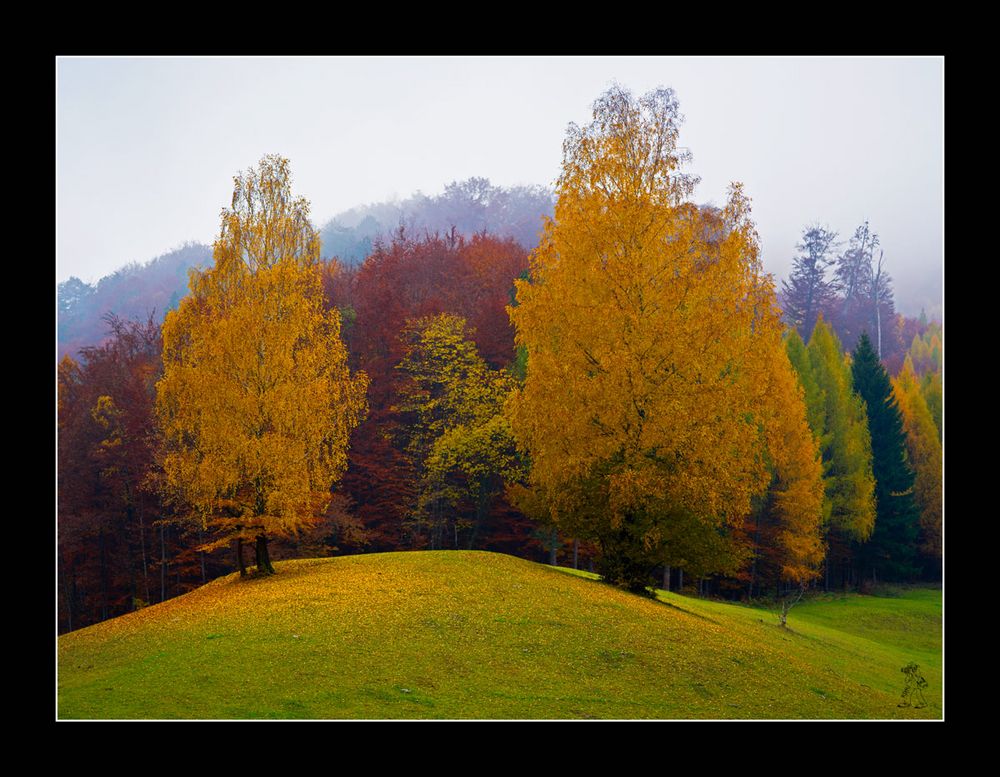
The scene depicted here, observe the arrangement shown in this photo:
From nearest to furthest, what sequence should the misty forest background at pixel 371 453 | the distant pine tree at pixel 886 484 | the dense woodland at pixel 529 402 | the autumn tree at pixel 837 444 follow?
the dense woodland at pixel 529 402
the misty forest background at pixel 371 453
the autumn tree at pixel 837 444
the distant pine tree at pixel 886 484

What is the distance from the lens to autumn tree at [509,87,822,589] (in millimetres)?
16250

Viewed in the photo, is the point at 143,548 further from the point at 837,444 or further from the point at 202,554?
the point at 837,444

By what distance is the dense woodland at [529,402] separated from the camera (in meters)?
16.7

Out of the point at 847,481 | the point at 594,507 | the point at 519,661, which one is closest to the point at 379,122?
the point at 594,507

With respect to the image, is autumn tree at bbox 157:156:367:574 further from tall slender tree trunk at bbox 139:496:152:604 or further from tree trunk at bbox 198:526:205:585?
tall slender tree trunk at bbox 139:496:152:604

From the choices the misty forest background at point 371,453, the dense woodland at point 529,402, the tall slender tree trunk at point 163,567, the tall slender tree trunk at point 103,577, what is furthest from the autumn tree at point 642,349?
the tall slender tree trunk at point 103,577

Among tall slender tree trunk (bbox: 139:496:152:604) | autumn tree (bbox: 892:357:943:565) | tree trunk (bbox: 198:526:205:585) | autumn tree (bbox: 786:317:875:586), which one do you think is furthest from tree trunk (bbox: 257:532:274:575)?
autumn tree (bbox: 892:357:943:565)

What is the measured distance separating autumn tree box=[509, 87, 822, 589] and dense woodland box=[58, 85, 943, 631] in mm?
53

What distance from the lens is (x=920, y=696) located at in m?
13.4

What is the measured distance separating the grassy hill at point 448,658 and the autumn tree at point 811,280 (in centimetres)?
3412

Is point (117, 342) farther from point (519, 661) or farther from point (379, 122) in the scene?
point (519, 661)

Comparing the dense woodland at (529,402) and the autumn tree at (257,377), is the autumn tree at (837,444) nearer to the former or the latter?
the dense woodland at (529,402)

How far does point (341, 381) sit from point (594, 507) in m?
6.81
